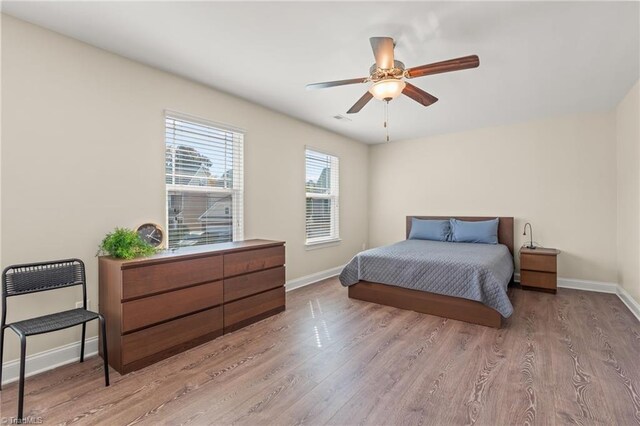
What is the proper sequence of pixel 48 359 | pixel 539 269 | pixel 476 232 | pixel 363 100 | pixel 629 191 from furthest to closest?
pixel 476 232 < pixel 539 269 < pixel 629 191 < pixel 363 100 < pixel 48 359

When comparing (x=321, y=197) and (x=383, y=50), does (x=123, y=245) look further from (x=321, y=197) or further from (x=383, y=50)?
(x=321, y=197)

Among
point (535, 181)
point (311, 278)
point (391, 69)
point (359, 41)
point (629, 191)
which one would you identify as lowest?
Answer: point (311, 278)

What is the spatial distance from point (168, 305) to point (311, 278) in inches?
100

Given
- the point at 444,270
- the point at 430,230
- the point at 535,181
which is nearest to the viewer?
the point at 444,270

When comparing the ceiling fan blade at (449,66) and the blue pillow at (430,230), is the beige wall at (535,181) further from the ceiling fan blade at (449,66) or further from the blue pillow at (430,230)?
the ceiling fan blade at (449,66)

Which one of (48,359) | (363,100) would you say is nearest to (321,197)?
(363,100)

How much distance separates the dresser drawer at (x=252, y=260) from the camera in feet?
9.54

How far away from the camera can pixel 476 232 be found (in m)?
4.66

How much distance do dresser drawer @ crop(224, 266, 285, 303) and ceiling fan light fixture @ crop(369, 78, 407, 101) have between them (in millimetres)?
2074

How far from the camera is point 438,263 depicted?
332 cm

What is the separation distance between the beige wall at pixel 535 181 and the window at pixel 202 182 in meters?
3.34

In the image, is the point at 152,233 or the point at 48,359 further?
the point at 152,233

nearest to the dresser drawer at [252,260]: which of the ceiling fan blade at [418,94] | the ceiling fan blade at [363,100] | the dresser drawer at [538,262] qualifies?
the ceiling fan blade at [363,100]

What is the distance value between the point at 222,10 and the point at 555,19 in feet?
7.45
